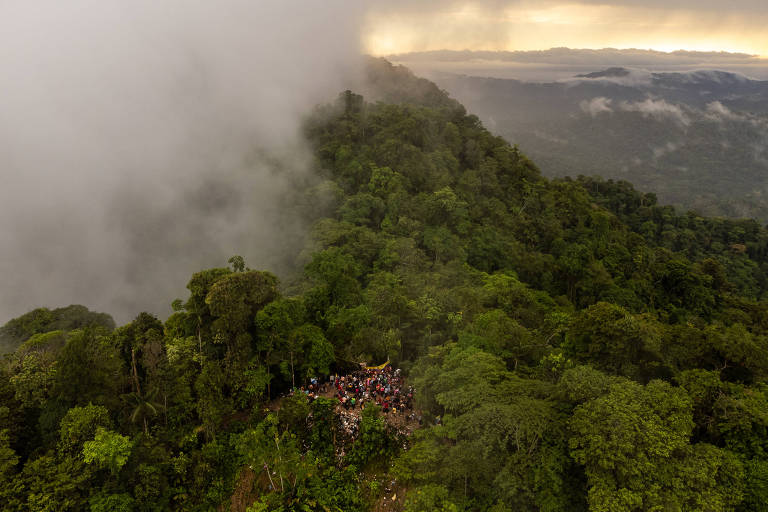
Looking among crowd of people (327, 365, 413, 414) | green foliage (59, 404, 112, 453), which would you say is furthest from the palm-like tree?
crowd of people (327, 365, 413, 414)

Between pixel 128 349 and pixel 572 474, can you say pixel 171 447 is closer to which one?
pixel 128 349

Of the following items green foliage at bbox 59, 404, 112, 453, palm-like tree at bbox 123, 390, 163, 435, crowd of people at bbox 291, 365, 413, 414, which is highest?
green foliage at bbox 59, 404, 112, 453

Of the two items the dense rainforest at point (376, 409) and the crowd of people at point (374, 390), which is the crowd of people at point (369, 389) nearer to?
the crowd of people at point (374, 390)

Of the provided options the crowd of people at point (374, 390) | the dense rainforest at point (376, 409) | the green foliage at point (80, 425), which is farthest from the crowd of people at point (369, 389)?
the green foliage at point (80, 425)

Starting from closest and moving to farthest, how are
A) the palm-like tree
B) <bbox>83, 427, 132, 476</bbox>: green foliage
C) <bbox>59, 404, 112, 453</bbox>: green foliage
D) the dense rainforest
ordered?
the dense rainforest < <bbox>83, 427, 132, 476</bbox>: green foliage < <bbox>59, 404, 112, 453</bbox>: green foliage < the palm-like tree

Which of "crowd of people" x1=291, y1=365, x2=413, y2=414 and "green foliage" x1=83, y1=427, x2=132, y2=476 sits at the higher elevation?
"green foliage" x1=83, y1=427, x2=132, y2=476

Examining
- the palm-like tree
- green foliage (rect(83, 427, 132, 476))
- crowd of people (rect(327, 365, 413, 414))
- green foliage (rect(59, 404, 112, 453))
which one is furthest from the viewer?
crowd of people (rect(327, 365, 413, 414))

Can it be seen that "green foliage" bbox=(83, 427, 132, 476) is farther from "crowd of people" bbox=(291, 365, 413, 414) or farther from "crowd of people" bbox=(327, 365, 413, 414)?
"crowd of people" bbox=(327, 365, 413, 414)

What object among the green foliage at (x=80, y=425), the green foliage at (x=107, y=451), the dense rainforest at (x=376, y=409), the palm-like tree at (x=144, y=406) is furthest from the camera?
the palm-like tree at (x=144, y=406)

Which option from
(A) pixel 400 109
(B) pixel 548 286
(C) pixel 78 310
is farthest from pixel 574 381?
(A) pixel 400 109

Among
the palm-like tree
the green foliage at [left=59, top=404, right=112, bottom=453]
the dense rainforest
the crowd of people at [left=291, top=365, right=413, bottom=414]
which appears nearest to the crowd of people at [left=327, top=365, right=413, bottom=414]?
the crowd of people at [left=291, top=365, right=413, bottom=414]

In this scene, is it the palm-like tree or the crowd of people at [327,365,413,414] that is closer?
the palm-like tree
